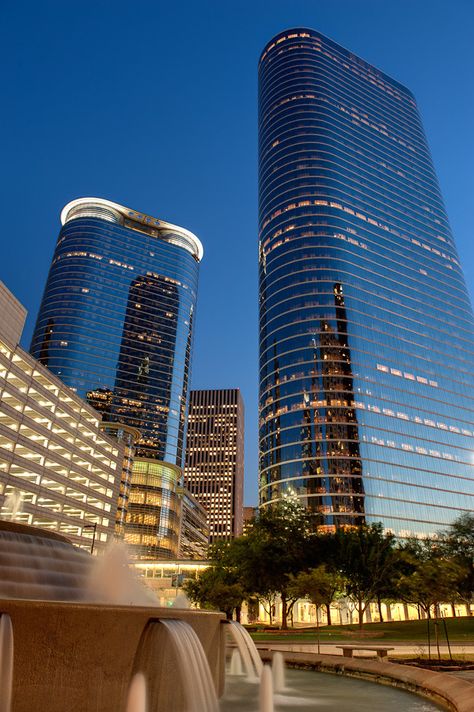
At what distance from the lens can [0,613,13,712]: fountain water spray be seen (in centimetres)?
750

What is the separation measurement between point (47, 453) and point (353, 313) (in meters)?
90.3

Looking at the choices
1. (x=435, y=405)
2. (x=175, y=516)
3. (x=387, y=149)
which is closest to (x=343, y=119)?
(x=387, y=149)

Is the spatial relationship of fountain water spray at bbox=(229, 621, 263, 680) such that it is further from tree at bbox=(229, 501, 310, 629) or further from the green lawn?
tree at bbox=(229, 501, 310, 629)

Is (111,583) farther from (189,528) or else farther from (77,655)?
(189,528)

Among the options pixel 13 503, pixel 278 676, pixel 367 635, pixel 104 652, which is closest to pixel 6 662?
pixel 104 652

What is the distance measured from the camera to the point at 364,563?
65.7 m

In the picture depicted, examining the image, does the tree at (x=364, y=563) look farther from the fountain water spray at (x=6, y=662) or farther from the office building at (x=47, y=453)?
the fountain water spray at (x=6, y=662)

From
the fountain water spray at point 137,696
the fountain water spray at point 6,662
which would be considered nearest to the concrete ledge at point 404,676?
the fountain water spray at point 137,696

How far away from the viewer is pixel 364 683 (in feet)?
55.1

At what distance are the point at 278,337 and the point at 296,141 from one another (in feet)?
214

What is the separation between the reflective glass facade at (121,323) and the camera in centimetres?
14788

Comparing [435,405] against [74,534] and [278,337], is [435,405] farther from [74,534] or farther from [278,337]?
[74,534]

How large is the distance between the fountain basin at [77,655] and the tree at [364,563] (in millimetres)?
60787

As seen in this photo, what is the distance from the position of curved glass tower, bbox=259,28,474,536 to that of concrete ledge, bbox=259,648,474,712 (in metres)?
97.7
